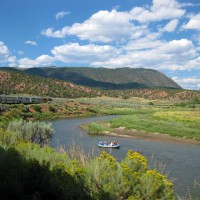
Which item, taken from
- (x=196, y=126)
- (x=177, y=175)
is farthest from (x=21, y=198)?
(x=196, y=126)

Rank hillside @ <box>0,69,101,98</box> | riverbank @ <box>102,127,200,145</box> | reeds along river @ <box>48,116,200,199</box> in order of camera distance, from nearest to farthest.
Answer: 1. reeds along river @ <box>48,116,200,199</box>
2. riverbank @ <box>102,127,200,145</box>
3. hillside @ <box>0,69,101,98</box>

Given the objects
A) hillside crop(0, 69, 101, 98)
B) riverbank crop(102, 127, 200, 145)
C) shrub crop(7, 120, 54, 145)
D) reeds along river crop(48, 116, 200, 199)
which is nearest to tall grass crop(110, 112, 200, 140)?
riverbank crop(102, 127, 200, 145)

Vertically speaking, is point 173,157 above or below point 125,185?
below

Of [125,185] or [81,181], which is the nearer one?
[125,185]

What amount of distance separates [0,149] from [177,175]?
1385 centimetres

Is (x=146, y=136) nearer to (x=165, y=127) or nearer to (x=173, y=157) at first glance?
(x=165, y=127)

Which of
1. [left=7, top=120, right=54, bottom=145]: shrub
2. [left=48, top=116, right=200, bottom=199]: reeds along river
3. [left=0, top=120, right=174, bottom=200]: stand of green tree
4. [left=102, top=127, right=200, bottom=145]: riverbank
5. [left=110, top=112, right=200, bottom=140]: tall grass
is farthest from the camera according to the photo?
[left=110, top=112, right=200, bottom=140]: tall grass

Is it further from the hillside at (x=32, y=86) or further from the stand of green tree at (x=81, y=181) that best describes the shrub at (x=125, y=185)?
the hillside at (x=32, y=86)

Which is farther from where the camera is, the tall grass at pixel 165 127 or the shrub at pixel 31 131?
the tall grass at pixel 165 127

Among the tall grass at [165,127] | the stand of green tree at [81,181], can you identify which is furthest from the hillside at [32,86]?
the stand of green tree at [81,181]

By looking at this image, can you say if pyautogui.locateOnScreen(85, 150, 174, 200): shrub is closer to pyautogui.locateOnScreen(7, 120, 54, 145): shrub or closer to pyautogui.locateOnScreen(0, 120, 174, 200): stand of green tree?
pyautogui.locateOnScreen(0, 120, 174, 200): stand of green tree

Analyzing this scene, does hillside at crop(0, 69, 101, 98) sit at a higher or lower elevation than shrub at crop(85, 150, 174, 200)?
higher

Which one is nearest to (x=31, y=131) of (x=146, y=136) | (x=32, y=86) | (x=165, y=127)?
(x=146, y=136)

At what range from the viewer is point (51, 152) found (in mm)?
11391
